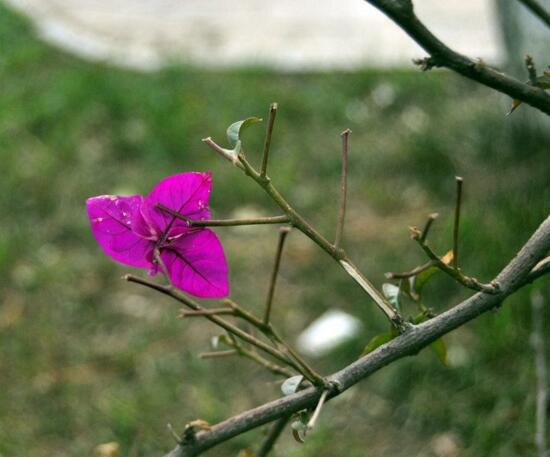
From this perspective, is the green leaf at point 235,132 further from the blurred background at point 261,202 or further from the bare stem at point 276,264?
the blurred background at point 261,202

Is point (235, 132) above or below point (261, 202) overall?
above

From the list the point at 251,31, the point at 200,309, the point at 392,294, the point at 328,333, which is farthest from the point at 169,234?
the point at 251,31

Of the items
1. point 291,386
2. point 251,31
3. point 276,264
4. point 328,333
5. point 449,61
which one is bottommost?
point 328,333

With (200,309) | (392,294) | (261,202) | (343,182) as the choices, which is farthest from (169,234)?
(261,202)

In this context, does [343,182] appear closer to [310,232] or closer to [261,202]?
[310,232]

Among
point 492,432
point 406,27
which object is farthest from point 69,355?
point 406,27

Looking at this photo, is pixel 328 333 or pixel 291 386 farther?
pixel 328 333

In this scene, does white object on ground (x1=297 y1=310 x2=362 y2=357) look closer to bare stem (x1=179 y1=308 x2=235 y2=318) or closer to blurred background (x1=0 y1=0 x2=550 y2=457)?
blurred background (x1=0 y1=0 x2=550 y2=457)

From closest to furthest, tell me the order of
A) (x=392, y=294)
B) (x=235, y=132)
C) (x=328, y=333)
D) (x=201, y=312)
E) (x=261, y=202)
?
(x=201, y=312) < (x=235, y=132) < (x=392, y=294) < (x=328, y=333) < (x=261, y=202)

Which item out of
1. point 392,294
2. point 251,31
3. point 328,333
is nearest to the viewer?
point 392,294

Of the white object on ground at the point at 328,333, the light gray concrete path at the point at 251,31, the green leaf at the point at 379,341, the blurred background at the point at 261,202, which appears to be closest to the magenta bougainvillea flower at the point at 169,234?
the green leaf at the point at 379,341
